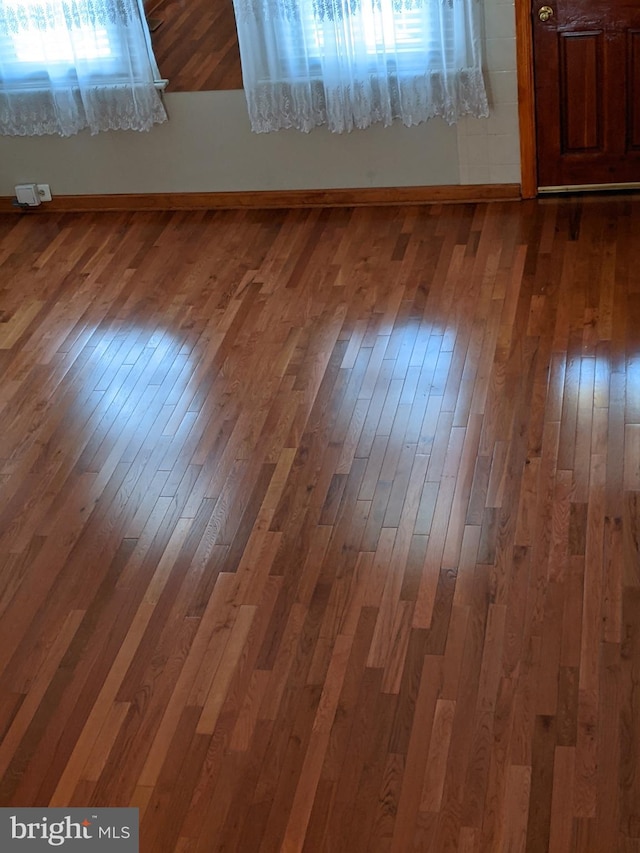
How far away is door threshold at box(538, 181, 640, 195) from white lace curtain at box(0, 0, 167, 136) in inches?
76.8

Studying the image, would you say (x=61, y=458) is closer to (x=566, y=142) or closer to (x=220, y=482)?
(x=220, y=482)

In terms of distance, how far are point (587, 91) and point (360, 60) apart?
1.07m

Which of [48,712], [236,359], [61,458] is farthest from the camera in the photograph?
[236,359]

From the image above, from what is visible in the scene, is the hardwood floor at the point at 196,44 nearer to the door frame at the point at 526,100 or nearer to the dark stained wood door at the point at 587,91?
the door frame at the point at 526,100

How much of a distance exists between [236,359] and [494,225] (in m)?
1.58

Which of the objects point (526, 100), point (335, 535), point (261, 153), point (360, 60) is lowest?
point (335, 535)

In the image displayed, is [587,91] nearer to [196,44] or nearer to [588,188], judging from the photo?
[588,188]

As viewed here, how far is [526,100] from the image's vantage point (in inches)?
211

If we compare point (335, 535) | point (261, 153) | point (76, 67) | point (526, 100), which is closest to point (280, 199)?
point (261, 153)

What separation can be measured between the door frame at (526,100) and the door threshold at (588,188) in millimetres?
63

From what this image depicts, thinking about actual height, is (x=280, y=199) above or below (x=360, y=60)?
below

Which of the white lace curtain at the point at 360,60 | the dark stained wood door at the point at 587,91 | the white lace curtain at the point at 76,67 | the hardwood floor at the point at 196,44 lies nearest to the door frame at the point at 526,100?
the dark stained wood door at the point at 587,91

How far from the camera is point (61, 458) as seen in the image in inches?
164

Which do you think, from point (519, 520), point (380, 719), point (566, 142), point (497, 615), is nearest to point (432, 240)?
point (566, 142)
